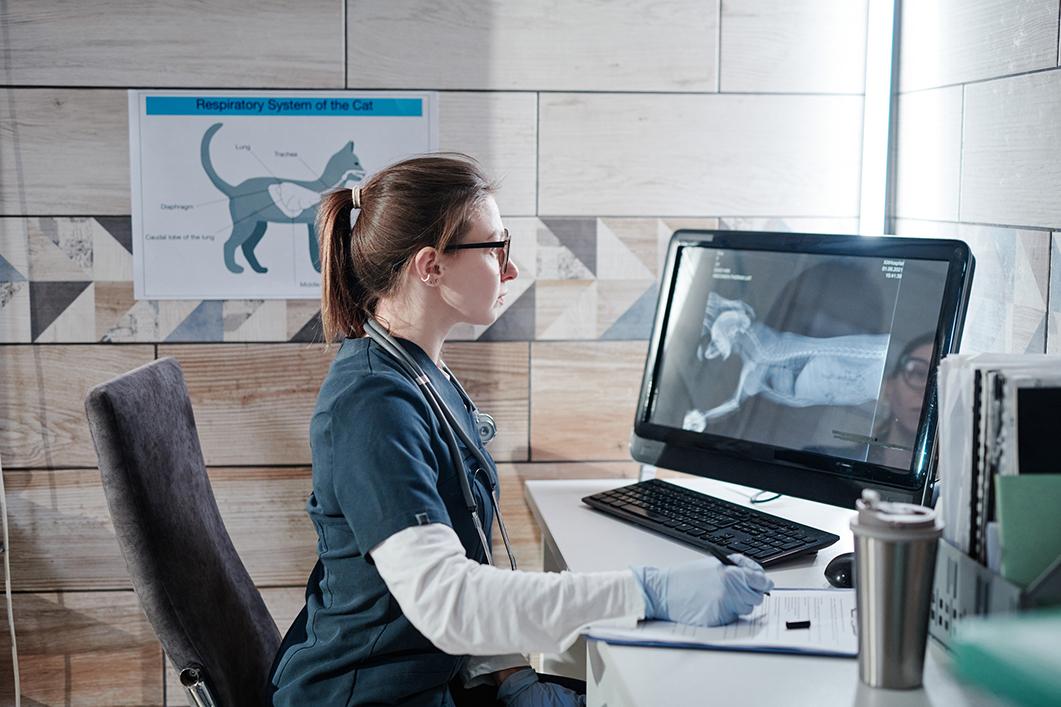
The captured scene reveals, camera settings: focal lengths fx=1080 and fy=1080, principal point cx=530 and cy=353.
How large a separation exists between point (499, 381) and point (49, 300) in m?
0.93

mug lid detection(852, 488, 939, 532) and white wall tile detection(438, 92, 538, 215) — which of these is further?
white wall tile detection(438, 92, 538, 215)

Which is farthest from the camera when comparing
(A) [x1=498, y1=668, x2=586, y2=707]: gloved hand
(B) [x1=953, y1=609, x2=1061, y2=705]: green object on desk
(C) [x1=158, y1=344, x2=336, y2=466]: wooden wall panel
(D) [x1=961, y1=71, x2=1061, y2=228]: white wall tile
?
(C) [x1=158, y1=344, x2=336, y2=466]: wooden wall panel

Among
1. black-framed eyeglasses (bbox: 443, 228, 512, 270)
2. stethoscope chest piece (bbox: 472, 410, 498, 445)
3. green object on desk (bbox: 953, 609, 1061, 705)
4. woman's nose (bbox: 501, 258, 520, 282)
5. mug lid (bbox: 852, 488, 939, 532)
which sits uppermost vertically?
black-framed eyeglasses (bbox: 443, 228, 512, 270)

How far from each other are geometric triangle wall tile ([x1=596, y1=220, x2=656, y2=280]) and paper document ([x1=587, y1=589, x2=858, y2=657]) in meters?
1.05

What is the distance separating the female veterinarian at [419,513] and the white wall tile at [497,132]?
0.54m

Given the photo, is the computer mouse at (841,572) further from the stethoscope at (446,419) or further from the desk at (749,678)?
the stethoscope at (446,419)

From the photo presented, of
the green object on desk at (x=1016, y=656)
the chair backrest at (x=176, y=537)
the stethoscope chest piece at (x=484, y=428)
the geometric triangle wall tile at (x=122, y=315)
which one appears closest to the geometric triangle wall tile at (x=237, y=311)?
the geometric triangle wall tile at (x=122, y=315)

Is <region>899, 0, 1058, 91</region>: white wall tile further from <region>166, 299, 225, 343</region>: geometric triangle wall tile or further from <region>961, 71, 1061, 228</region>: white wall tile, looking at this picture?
<region>166, 299, 225, 343</region>: geometric triangle wall tile

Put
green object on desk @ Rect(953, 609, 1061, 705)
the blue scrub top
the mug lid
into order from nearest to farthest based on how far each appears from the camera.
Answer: green object on desk @ Rect(953, 609, 1061, 705) < the mug lid < the blue scrub top

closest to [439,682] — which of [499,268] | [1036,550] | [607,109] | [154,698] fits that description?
[499,268]

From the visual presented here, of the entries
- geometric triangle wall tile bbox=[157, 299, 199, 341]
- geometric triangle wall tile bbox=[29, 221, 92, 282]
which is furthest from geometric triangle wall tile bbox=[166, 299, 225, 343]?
geometric triangle wall tile bbox=[29, 221, 92, 282]

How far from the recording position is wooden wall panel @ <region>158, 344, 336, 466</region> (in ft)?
7.32

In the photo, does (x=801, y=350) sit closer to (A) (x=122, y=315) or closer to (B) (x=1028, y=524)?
(B) (x=1028, y=524)

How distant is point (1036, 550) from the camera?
111 cm
